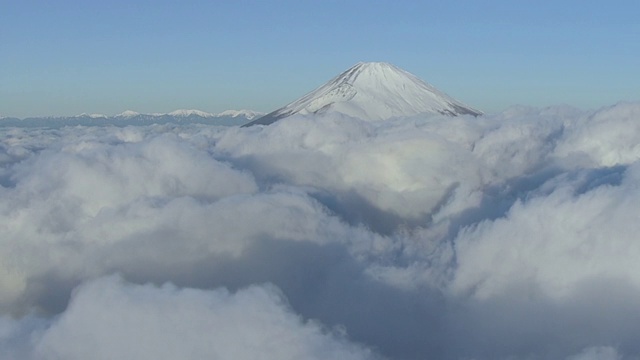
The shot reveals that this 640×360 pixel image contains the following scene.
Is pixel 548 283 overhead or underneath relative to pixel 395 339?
overhead

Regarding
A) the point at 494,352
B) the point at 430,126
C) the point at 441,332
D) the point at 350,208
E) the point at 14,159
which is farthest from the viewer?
the point at 14,159

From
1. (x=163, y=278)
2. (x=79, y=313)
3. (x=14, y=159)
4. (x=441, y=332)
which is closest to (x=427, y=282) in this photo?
(x=441, y=332)

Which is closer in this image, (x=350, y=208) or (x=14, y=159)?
(x=350, y=208)

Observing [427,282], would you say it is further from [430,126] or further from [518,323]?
[430,126]

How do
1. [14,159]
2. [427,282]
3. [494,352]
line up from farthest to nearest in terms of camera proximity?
1. [14,159]
2. [427,282]
3. [494,352]

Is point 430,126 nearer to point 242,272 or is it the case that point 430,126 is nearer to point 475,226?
point 475,226

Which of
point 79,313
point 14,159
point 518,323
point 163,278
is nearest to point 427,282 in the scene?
point 518,323

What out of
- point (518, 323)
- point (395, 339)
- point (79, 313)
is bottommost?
point (395, 339)

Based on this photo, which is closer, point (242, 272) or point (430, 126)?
point (242, 272)

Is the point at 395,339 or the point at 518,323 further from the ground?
the point at 518,323
